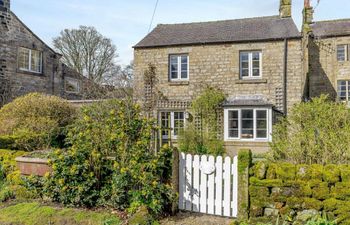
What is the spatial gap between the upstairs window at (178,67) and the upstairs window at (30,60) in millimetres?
8867

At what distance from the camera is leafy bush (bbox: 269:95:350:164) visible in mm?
6266

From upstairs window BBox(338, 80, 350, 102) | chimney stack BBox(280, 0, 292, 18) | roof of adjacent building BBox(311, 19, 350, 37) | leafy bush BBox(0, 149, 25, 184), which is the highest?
roof of adjacent building BBox(311, 19, 350, 37)

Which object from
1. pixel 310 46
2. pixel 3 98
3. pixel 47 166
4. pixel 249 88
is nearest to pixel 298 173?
pixel 47 166

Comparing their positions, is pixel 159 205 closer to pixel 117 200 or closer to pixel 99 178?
pixel 117 200

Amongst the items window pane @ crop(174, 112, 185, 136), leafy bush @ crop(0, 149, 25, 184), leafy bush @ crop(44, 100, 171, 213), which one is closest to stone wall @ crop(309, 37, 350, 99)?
window pane @ crop(174, 112, 185, 136)

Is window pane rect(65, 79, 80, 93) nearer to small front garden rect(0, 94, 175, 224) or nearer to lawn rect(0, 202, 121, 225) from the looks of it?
small front garden rect(0, 94, 175, 224)

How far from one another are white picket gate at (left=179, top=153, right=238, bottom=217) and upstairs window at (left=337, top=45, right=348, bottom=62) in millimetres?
25469

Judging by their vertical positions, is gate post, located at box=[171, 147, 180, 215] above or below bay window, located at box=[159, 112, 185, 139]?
below

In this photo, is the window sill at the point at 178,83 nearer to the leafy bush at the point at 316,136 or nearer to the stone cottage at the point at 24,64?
the stone cottage at the point at 24,64

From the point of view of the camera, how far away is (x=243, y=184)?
5.73 metres

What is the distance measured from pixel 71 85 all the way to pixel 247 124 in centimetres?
1355

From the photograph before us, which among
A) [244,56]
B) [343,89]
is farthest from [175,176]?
[343,89]

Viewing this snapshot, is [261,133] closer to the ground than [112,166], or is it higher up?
higher up

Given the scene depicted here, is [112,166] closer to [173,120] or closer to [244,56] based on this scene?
[173,120]
